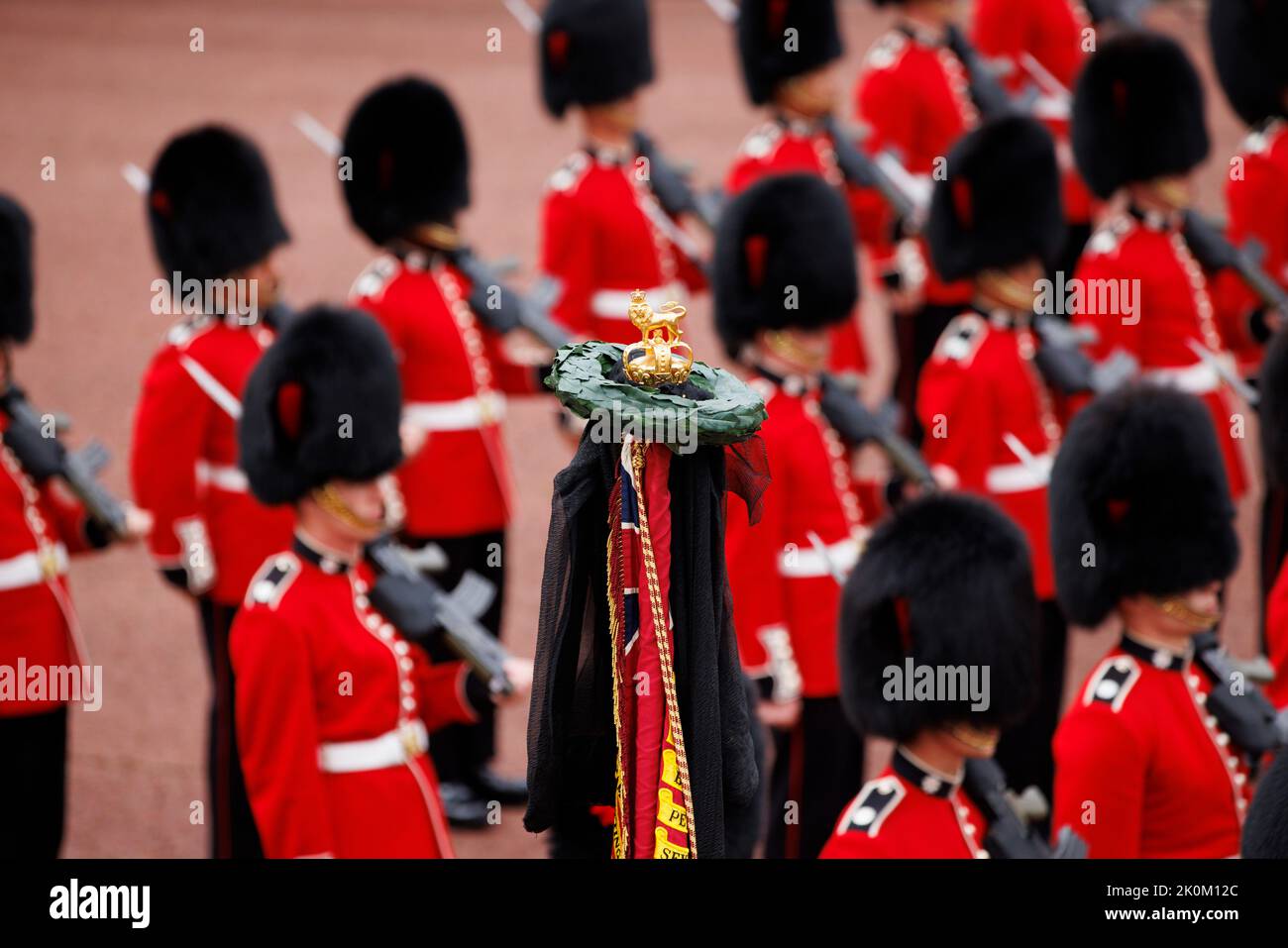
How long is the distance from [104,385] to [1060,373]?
13.7ft

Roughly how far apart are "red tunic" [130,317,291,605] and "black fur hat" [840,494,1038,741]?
160 cm

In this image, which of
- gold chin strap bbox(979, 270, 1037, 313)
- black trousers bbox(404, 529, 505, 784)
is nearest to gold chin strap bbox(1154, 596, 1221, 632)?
gold chin strap bbox(979, 270, 1037, 313)

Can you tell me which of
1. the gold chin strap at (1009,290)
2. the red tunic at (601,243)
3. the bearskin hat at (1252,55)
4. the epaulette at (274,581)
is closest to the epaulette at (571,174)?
the red tunic at (601,243)

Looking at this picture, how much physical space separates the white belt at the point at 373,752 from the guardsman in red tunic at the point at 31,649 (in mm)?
841

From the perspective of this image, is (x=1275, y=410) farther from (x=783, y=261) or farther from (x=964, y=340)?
(x=783, y=261)

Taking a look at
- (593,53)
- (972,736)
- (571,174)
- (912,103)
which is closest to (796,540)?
(972,736)

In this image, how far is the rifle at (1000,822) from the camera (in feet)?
10.5

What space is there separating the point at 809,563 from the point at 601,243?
5.44ft

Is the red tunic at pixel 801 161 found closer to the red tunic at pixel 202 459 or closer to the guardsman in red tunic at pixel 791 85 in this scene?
the guardsman in red tunic at pixel 791 85

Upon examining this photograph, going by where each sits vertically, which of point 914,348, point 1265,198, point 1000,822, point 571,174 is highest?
point 571,174

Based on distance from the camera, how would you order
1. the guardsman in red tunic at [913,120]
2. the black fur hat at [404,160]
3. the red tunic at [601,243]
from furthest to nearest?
the guardsman in red tunic at [913,120]
the red tunic at [601,243]
the black fur hat at [404,160]

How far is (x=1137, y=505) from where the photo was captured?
3.64 m

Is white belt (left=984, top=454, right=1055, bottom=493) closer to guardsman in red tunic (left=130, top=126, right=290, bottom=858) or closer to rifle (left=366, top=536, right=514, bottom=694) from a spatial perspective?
rifle (left=366, top=536, right=514, bottom=694)
